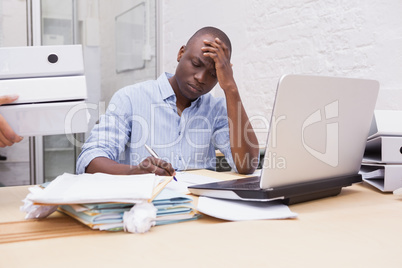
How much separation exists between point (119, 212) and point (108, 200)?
4cm

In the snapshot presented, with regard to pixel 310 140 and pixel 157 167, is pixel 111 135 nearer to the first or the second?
pixel 157 167

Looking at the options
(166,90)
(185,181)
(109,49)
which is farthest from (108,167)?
(109,49)

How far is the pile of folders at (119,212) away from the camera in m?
0.68

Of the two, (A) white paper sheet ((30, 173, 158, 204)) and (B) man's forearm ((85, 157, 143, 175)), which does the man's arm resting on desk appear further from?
(A) white paper sheet ((30, 173, 158, 204))

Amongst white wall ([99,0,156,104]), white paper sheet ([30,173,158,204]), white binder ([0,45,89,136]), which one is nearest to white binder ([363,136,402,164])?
white paper sheet ([30,173,158,204])

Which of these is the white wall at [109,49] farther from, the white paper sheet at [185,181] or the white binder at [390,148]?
the white binder at [390,148]

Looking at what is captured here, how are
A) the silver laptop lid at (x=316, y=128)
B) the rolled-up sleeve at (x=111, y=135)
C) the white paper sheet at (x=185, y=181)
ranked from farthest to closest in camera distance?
the rolled-up sleeve at (x=111, y=135) < the white paper sheet at (x=185, y=181) < the silver laptop lid at (x=316, y=128)

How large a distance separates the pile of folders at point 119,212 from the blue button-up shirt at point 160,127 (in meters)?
0.66

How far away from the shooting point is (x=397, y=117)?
1.16 metres

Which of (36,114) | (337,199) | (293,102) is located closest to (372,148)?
(337,199)

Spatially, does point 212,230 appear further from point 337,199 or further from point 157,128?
point 157,128

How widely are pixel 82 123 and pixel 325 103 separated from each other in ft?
1.73

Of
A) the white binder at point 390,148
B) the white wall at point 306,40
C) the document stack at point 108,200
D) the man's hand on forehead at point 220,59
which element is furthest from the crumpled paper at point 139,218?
the white wall at point 306,40

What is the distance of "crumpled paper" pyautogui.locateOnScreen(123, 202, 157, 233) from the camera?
0.67m
